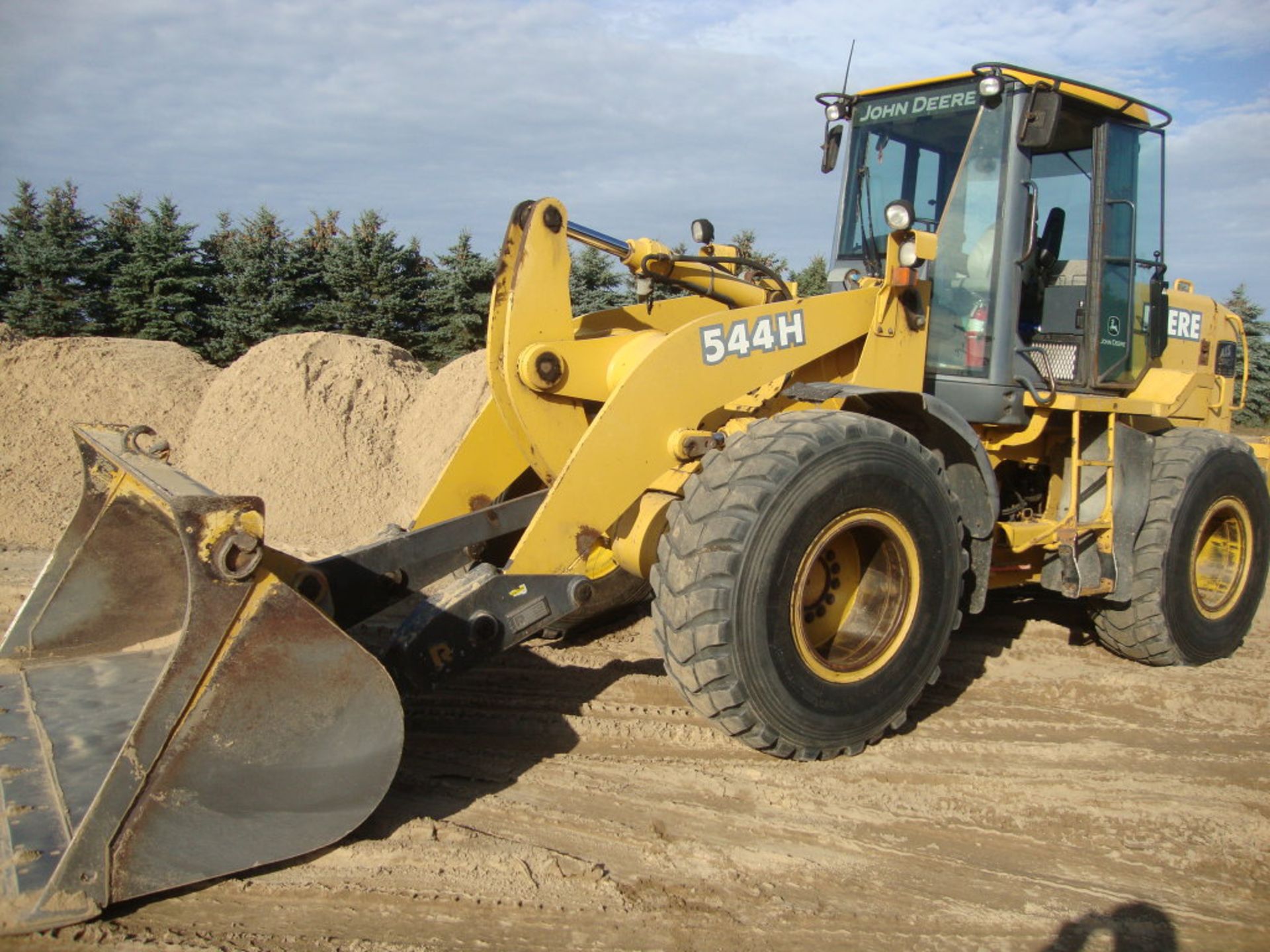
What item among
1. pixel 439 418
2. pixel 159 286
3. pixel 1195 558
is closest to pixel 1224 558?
pixel 1195 558

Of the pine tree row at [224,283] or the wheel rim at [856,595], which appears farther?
the pine tree row at [224,283]

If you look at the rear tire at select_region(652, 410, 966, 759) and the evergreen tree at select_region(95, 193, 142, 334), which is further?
the evergreen tree at select_region(95, 193, 142, 334)

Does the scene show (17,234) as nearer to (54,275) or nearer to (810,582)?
(54,275)

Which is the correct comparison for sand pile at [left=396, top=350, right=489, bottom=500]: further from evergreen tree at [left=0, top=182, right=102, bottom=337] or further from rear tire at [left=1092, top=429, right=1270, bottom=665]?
evergreen tree at [left=0, top=182, right=102, bottom=337]

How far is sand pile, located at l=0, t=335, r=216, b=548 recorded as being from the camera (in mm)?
8328

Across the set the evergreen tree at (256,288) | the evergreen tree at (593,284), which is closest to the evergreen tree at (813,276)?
the evergreen tree at (593,284)

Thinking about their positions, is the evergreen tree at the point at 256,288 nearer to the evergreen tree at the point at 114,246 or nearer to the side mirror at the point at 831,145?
the evergreen tree at the point at 114,246

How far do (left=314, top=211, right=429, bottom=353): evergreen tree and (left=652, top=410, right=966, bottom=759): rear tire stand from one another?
12445 mm

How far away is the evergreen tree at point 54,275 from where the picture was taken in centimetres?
1492

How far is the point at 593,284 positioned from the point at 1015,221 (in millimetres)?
12028

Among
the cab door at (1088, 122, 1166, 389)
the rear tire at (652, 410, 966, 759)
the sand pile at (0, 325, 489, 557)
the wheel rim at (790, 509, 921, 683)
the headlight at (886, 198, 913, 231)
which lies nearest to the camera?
the rear tire at (652, 410, 966, 759)

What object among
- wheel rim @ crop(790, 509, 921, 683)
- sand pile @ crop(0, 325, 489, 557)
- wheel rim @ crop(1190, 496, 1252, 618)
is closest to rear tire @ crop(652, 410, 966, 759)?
wheel rim @ crop(790, 509, 921, 683)

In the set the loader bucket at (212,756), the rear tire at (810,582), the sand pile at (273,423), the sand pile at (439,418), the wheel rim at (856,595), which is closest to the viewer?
the loader bucket at (212,756)

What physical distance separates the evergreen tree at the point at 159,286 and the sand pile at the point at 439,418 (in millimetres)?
7184
